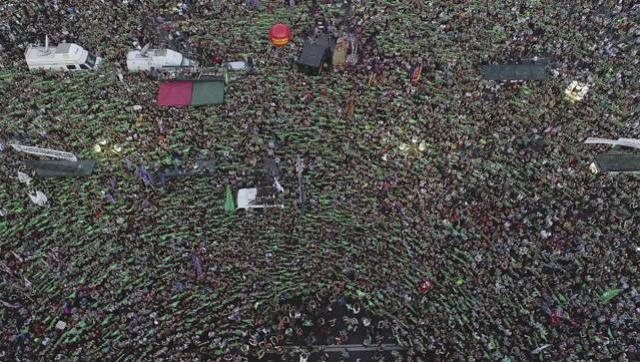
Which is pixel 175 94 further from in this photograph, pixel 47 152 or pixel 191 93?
pixel 47 152

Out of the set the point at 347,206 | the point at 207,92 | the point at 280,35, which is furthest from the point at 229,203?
the point at 280,35

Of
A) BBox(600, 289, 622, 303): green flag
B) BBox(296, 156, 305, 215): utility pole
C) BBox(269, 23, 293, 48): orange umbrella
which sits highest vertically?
BBox(269, 23, 293, 48): orange umbrella

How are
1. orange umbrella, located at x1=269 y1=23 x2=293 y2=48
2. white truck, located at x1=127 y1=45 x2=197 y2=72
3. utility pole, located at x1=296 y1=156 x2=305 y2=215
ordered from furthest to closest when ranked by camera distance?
orange umbrella, located at x1=269 y1=23 x2=293 y2=48
white truck, located at x1=127 y1=45 x2=197 y2=72
utility pole, located at x1=296 y1=156 x2=305 y2=215

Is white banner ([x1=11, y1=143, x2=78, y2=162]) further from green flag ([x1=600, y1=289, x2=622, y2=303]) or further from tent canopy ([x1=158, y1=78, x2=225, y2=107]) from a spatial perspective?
green flag ([x1=600, y1=289, x2=622, y2=303])

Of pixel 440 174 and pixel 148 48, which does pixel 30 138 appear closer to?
pixel 148 48

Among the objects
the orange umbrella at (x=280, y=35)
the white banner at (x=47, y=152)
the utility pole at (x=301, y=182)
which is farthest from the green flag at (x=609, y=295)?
the white banner at (x=47, y=152)

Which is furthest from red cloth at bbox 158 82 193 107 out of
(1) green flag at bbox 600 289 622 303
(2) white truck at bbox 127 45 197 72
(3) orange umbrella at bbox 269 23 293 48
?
(1) green flag at bbox 600 289 622 303

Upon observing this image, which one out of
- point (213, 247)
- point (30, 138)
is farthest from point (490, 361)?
point (30, 138)
